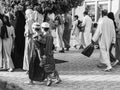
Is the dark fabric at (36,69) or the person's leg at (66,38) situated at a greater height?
the dark fabric at (36,69)

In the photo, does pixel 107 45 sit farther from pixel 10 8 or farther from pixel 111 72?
pixel 10 8

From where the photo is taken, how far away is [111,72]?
1070 cm

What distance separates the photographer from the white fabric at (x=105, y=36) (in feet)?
35.5

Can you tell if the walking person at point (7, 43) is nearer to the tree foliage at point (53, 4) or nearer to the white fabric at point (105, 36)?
the tree foliage at point (53, 4)

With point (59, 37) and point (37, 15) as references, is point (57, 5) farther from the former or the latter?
point (59, 37)

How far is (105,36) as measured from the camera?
35.5 ft

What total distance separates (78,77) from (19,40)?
2.54m

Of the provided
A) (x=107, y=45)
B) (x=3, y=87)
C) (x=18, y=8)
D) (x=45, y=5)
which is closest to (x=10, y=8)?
(x=18, y=8)

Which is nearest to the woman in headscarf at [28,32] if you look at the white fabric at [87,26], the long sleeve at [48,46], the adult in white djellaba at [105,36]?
the long sleeve at [48,46]

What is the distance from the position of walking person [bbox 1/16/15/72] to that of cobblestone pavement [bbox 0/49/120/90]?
0.97 feet

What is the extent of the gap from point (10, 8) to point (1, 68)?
2051 millimetres

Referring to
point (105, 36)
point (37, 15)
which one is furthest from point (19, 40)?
point (105, 36)

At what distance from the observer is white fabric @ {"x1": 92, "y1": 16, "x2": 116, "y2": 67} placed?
10.8m

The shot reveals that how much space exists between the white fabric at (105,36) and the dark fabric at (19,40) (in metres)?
2.38
